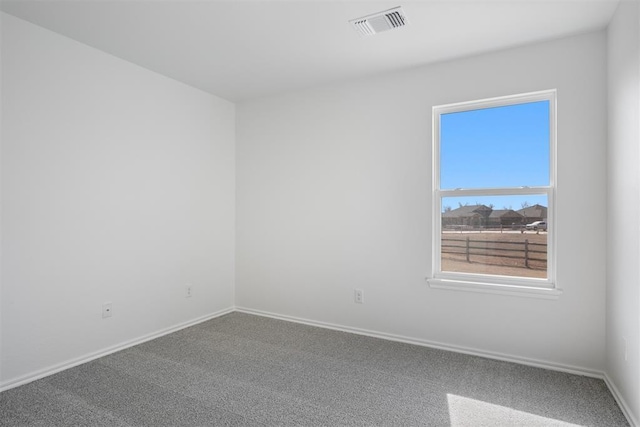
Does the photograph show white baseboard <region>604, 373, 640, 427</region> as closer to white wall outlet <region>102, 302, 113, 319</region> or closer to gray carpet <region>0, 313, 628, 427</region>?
gray carpet <region>0, 313, 628, 427</region>

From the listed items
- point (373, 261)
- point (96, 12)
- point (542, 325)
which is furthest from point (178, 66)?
point (542, 325)

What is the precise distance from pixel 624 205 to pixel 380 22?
1.84m

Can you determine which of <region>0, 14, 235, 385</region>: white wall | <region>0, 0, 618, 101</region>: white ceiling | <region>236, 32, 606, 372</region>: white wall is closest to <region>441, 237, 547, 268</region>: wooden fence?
<region>236, 32, 606, 372</region>: white wall

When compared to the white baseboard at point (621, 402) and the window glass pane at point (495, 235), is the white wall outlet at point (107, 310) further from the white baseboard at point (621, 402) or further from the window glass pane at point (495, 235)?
the white baseboard at point (621, 402)

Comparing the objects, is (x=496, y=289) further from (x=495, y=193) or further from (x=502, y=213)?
(x=495, y=193)

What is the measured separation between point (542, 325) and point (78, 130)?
3.71m

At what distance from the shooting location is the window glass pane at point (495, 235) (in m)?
2.78

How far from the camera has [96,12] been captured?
232 centimetres

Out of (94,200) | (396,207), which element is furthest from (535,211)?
(94,200)

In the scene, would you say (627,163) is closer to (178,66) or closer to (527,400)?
(527,400)

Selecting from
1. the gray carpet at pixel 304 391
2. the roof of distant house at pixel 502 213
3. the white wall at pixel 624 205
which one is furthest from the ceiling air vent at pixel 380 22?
the gray carpet at pixel 304 391

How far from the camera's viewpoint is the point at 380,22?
7.89ft

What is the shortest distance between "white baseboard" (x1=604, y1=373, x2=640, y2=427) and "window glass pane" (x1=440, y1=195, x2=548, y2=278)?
0.75 meters

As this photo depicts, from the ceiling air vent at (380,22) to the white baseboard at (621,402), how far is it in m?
2.62
